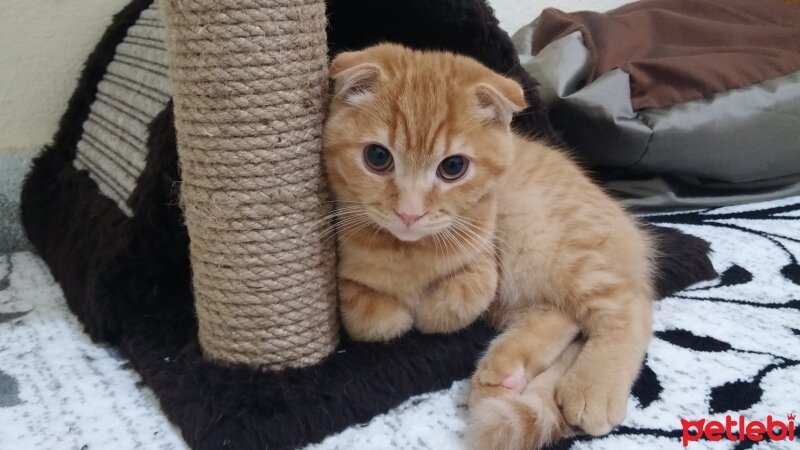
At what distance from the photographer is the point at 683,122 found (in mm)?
1526

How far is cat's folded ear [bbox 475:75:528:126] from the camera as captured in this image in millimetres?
877

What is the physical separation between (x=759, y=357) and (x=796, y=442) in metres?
0.21

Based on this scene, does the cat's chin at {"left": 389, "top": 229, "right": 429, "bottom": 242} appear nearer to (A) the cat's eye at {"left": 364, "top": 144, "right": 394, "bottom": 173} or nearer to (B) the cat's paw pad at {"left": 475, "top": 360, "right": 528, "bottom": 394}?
(A) the cat's eye at {"left": 364, "top": 144, "right": 394, "bottom": 173}

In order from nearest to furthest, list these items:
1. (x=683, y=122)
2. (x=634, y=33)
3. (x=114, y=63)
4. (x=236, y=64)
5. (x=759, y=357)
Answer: (x=236, y=64) → (x=759, y=357) → (x=114, y=63) → (x=683, y=122) → (x=634, y=33)

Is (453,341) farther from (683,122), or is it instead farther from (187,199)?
(683,122)

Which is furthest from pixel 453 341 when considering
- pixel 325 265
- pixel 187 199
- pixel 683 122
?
pixel 683 122

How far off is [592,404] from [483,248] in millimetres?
293

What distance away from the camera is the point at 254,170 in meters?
0.83

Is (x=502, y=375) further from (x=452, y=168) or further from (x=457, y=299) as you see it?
(x=452, y=168)

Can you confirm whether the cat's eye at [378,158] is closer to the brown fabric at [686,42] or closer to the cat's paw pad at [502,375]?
the cat's paw pad at [502,375]

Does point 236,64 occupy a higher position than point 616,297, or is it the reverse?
point 236,64

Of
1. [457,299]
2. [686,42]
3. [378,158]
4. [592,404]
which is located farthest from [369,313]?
[686,42]

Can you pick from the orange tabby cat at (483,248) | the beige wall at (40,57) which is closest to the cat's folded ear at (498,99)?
the orange tabby cat at (483,248)

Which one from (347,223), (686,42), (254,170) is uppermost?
(686,42)
